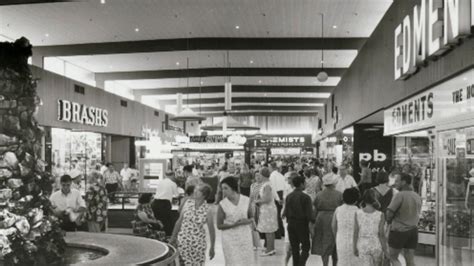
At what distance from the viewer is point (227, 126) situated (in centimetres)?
1983

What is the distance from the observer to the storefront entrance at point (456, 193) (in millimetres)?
5762

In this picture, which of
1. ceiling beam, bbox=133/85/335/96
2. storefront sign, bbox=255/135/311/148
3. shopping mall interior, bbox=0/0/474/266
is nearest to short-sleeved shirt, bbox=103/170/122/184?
shopping mall interior, bbox=0/0/474/266

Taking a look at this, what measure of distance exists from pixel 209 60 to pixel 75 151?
6003mm

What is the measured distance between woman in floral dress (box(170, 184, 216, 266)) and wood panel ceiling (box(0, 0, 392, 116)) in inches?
297

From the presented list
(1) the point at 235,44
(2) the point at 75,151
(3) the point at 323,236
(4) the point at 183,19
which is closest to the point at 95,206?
(3) the point at 323,236

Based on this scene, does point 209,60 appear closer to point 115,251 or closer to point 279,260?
point 279,260

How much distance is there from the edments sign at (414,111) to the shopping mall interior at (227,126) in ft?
0.13

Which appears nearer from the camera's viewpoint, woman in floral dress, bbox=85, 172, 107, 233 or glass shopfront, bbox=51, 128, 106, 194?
woman in floral dress, bbox=85, 172, 107, 233

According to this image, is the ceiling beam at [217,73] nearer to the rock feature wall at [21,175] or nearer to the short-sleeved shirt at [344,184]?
the short-sleeved shirt at [344,184]

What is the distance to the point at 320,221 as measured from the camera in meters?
7.45

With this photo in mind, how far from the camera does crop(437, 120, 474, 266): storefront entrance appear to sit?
5762 mm

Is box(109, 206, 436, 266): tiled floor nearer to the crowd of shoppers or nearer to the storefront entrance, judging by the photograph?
the crowd of shoppers

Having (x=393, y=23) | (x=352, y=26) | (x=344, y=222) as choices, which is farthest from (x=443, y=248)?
(x=352, y=26)

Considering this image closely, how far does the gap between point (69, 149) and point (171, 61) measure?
16.2ft
